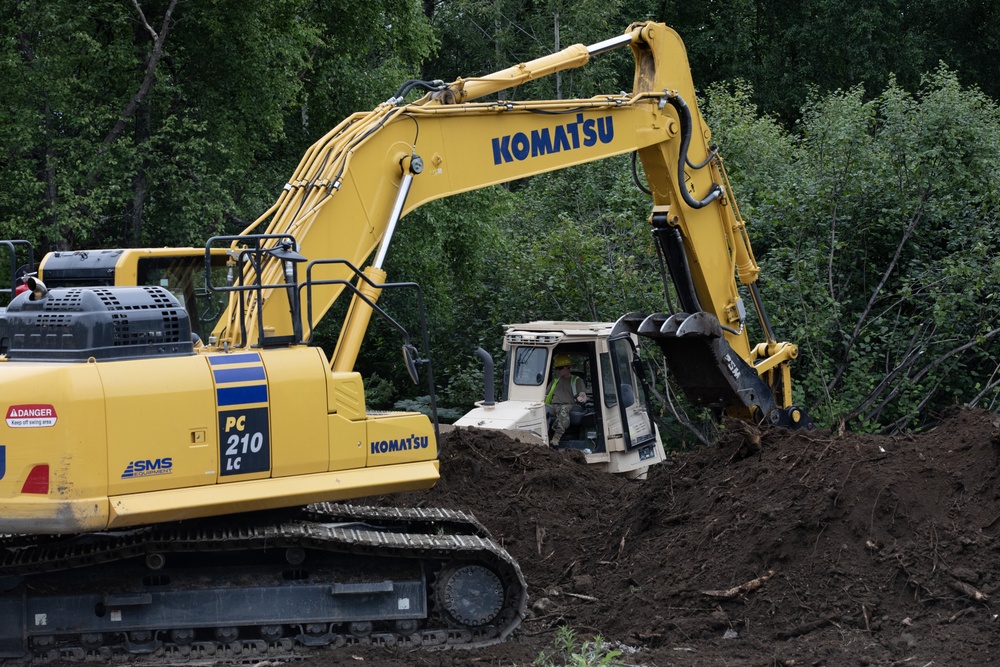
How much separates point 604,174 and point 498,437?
1124 centimetres

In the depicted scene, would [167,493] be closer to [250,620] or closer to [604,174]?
[250,620]

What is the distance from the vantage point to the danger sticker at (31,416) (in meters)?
6.28

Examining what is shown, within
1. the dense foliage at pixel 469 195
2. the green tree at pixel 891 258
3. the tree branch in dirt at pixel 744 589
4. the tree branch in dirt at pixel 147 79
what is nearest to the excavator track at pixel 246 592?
the tree branch in dirt at pixel 744 589

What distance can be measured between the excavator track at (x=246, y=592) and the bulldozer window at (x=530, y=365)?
4924 millimetres

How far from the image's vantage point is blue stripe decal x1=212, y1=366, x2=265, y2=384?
22.0 feet

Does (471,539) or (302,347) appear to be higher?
(302,347)

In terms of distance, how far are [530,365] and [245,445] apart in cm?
620

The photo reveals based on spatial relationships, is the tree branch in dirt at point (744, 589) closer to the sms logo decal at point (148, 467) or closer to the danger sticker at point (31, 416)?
the sms logo decal at point (148, 467)

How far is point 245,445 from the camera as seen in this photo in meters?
6.76

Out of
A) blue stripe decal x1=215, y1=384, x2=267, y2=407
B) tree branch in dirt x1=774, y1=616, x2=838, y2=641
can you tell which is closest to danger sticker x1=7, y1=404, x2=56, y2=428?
blue stripe decal x1=215, y1=384, x2=267, y2=407

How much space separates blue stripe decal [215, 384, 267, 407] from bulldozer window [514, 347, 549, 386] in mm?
6053

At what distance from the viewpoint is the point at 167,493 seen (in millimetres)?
6555

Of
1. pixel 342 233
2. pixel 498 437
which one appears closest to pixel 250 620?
pixel 342 233

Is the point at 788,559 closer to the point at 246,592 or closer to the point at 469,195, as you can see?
the point at 246,592
